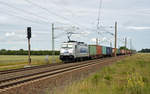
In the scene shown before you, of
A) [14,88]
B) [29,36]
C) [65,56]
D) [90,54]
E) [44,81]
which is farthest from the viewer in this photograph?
[90,54]

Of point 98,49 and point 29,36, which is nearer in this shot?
point 29,36

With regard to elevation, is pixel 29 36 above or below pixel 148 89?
above

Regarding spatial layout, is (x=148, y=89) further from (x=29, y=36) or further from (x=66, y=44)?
(x=66, y=44)

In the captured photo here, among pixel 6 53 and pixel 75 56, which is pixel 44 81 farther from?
pixel 6 53

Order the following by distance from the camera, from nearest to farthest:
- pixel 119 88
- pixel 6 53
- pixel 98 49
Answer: pixel 119 88 → pixel 98 49 → pixel 6 53

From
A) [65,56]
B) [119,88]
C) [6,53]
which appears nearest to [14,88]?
[119,88]

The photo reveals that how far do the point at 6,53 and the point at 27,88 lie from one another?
98323mm

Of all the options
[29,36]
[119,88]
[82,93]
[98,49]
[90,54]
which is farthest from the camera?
[98,49]

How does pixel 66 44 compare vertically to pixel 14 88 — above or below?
above

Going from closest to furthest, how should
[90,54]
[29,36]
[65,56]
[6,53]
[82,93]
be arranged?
[82,93] < [29,36] < [65,56] < [90,54] < [6,53]

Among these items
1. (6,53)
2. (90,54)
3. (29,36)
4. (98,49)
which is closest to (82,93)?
(29,36)

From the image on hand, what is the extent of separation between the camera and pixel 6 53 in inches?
4156

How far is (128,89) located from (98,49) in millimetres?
40829

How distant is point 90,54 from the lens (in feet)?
148
